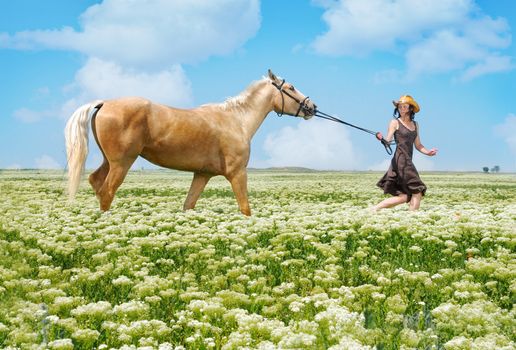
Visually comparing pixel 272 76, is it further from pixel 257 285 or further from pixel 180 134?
pixel 257 285

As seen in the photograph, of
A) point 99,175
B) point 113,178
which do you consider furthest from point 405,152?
point 99,175

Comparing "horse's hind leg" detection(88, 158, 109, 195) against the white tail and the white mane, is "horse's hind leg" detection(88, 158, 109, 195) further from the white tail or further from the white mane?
the white mane

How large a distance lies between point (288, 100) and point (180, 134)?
122 inches

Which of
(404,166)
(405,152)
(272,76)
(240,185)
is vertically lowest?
(240,185)

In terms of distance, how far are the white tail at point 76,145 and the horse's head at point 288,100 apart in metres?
4.50

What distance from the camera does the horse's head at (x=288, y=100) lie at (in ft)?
47.4

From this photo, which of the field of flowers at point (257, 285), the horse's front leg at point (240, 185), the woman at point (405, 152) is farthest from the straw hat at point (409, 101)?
the horse's front leg at point (240, 185)

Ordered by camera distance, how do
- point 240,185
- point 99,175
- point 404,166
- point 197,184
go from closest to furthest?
point 99,175 < point 240,185 < point 197,184 < point 404,166

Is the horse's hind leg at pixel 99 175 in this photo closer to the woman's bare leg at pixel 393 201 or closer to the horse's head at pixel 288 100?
the horse's head at pixel 288 100

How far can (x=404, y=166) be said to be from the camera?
1410 centimetres

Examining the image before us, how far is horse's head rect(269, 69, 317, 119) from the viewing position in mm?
14445

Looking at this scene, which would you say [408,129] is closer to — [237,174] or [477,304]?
[237,174]

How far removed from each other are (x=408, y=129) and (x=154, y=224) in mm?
6238

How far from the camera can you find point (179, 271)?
321 inches
